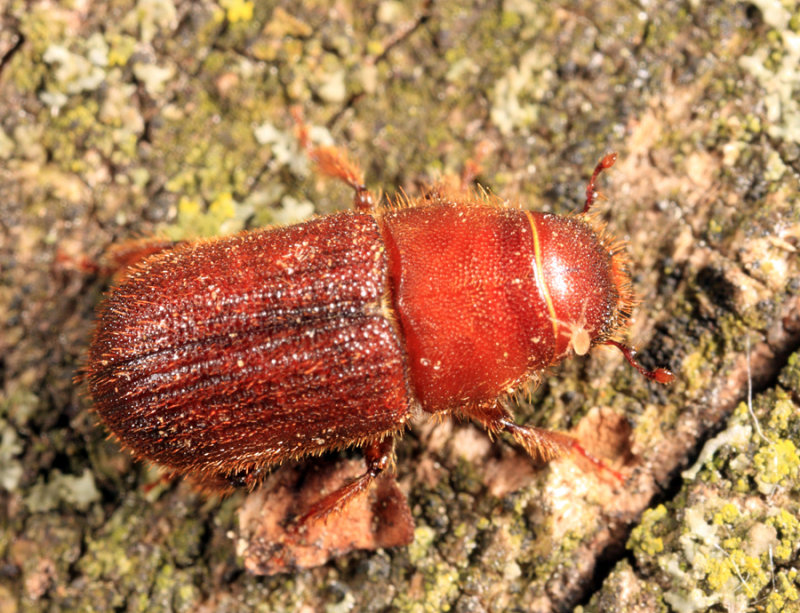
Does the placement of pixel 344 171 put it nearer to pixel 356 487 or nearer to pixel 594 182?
pixel 594 182

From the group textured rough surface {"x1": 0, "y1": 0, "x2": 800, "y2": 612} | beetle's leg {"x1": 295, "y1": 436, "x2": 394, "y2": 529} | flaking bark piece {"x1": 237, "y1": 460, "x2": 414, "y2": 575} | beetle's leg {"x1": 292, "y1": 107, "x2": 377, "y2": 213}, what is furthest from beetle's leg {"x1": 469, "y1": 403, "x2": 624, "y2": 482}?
beetle's leg {"x1": 292, "y1": 107, "x2": 377, "y2": 213}

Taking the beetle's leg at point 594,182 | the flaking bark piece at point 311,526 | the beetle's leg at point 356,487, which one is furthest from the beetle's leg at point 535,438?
the beetle's leg at point 594,182

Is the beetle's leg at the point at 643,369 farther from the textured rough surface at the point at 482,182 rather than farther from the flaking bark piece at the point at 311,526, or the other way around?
the flaking bark piece at the point at 311,526

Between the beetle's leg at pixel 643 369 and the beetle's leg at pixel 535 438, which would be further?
the beetle's leg at pixel 535 438

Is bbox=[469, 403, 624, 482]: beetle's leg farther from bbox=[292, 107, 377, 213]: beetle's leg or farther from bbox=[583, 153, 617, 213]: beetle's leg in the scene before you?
bbox=[292, 107, 377, 213]: beetle's leg

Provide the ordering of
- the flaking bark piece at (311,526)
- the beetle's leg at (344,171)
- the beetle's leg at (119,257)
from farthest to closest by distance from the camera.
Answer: the beetle's leg at (119,257), the beetle's leg at (344,171), the flaking bark piece at (311,526)

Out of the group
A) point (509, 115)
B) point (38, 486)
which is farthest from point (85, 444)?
point (509, 115)

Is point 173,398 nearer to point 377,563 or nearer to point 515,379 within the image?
point 377,563


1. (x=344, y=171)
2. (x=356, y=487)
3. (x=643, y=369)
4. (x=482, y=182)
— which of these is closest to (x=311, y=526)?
(x=356, y=487)
